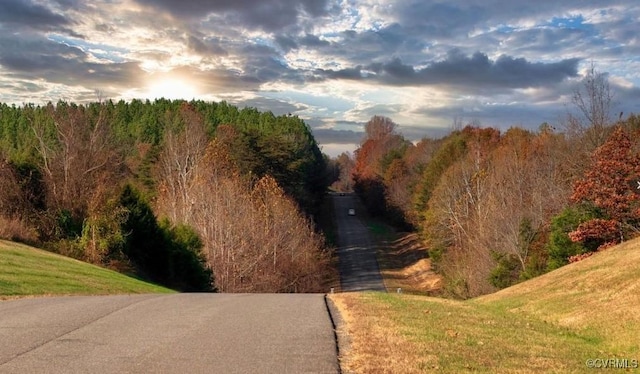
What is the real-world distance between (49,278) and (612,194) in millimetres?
25937

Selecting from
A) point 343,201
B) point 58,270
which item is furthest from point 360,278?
point 343,201

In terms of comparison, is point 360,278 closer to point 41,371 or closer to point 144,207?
point 144,207

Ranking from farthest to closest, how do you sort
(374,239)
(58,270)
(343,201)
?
(343,201) → (374,239) → (58,270)

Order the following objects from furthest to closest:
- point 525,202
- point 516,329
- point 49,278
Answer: point 525,202
point 49,278
point 516,329

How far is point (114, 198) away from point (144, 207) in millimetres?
2516

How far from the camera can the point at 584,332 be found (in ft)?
44.3

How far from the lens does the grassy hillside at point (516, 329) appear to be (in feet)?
30.9

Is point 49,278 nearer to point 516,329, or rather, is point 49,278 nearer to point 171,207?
point 516,329

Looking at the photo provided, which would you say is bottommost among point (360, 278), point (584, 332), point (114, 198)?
point (360, 278)

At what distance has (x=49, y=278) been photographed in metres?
22.0

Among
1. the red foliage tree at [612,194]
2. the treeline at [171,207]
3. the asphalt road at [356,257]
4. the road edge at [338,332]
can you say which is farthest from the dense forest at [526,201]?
the road edge at [338,332]

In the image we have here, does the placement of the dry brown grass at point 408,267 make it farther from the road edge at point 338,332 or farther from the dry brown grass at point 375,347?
the dry brown grass at point 375,347

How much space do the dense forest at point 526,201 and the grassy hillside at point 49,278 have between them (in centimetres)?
2139

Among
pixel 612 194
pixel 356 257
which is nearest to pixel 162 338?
pixel 612 194
